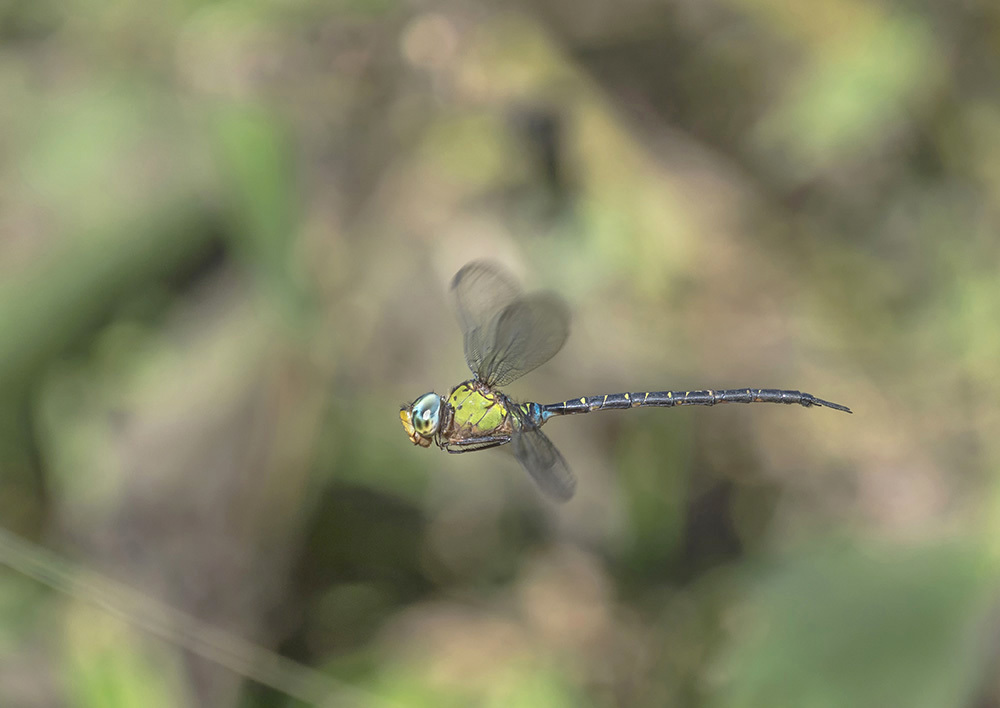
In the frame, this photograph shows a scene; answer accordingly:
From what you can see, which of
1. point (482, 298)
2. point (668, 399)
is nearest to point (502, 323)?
point (482, 298)

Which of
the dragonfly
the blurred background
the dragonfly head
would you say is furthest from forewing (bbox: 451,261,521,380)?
the blurred background

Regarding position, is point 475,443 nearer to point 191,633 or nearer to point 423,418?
point 423,418

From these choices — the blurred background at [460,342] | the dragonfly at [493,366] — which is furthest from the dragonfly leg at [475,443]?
the blurred background at [460,342]

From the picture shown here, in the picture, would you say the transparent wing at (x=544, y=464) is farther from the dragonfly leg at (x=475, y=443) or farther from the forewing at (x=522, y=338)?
the forewing at (x=522, y=338)

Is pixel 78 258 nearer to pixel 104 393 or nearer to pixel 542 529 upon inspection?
pixel 104 393

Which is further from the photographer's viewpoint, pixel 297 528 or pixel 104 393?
pixel 104 393

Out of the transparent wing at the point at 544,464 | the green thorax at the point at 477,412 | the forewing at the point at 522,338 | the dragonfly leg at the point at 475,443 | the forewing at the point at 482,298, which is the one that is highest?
the forewing at the point at 482,298

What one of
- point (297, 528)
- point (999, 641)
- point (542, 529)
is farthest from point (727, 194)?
point (297, 528)
